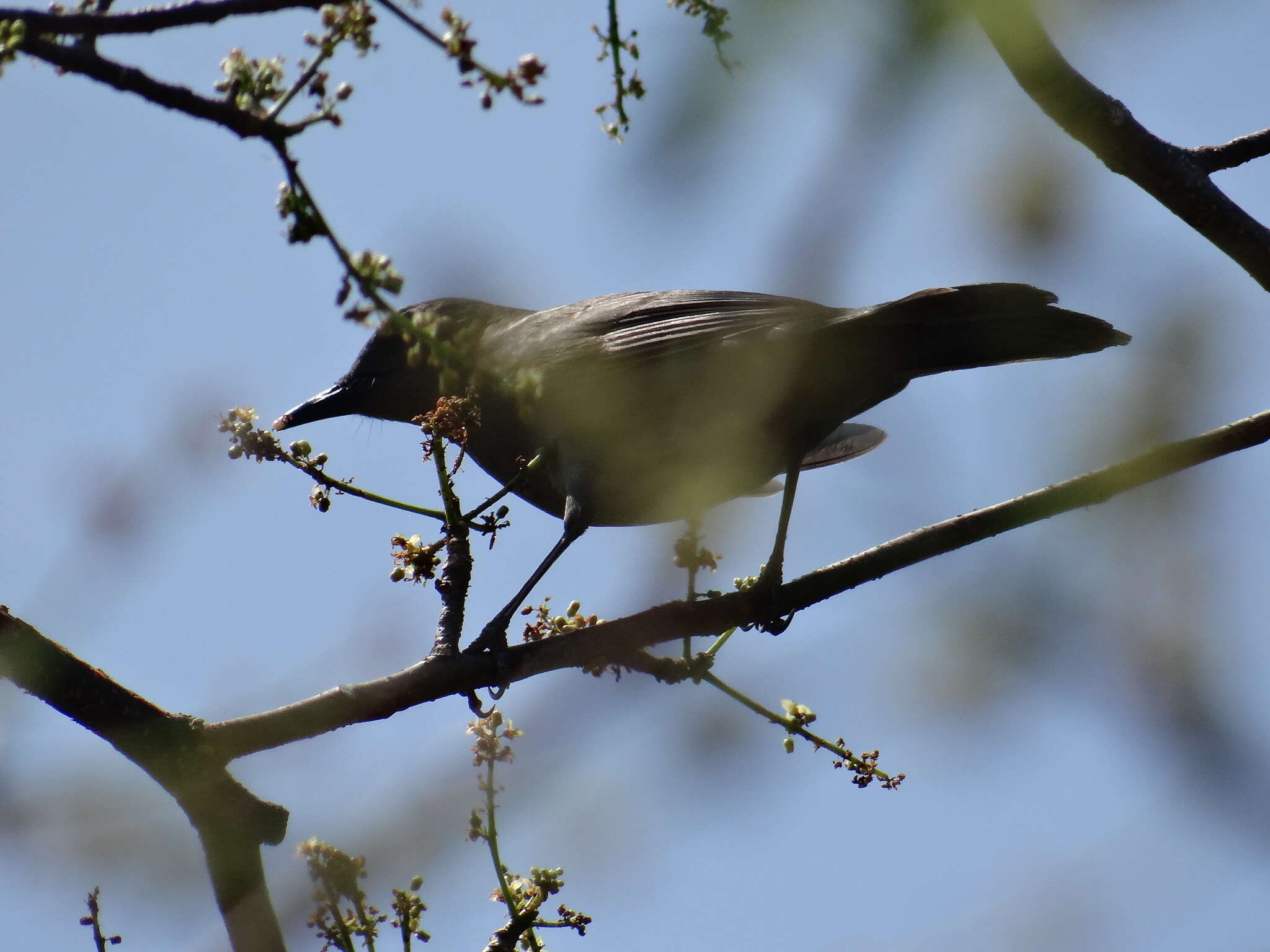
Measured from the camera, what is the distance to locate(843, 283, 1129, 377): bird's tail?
3.76 m

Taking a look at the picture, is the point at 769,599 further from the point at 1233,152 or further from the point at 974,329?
the point at 1233,152

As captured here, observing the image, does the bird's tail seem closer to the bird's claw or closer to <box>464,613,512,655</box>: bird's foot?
the bird's claw

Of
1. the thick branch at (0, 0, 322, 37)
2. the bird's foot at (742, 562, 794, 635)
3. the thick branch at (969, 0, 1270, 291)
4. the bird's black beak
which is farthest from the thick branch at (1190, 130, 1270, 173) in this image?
the bird's black beak

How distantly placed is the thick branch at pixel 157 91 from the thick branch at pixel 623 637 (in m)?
1.70

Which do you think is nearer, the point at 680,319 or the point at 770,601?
the point at 770,601

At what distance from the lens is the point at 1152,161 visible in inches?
109

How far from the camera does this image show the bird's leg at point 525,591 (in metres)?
4.09

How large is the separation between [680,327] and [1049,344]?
5.18ft

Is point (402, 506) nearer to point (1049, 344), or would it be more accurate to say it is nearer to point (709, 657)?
point (709, 657)

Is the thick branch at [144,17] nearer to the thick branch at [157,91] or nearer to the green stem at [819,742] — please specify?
the thick branch at [157,91]

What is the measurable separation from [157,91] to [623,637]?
2184mm

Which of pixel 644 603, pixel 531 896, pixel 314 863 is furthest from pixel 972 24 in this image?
pixel 531 896

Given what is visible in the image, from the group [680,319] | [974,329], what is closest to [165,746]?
[680,319]

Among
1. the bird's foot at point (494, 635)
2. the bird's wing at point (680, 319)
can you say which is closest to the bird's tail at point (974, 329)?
the bird's wing at point (680, 319)
